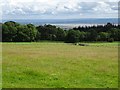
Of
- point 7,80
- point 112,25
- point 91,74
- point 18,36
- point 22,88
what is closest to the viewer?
point 22,88

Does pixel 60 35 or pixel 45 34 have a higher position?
pixel 45 34

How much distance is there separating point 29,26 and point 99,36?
100 ft

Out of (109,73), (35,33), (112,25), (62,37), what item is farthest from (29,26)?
(109,73)

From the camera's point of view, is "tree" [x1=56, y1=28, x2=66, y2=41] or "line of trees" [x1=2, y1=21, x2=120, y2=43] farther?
"tree" [x1=56, y1=28, x2=66, y2=41]

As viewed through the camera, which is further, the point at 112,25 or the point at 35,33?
the point at 112,25

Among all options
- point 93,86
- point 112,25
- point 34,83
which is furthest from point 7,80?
point 112,25

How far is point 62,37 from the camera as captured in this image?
127 metres

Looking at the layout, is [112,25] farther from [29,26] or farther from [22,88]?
[22,88]

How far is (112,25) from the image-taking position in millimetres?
159500

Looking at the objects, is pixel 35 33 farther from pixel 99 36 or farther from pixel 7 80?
pixel 7 80

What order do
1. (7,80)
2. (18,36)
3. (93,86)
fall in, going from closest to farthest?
(93,86), (7,80), (18,36)

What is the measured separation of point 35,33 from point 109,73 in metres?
96.9

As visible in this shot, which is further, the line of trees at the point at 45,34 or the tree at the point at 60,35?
the tree at the point at 60,35

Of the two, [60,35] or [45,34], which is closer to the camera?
[60,35]
